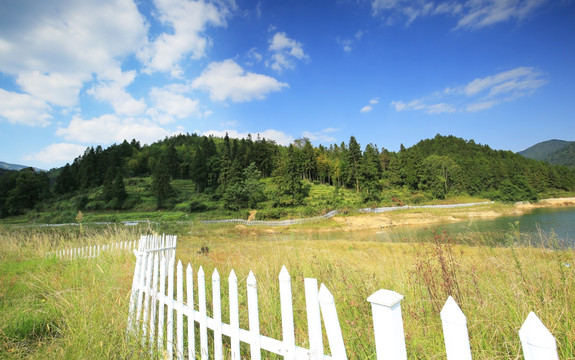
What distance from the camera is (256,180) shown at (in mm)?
38688

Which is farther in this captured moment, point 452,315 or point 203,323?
point 203,323

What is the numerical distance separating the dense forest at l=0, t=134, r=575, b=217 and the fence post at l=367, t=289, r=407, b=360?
1301 inches

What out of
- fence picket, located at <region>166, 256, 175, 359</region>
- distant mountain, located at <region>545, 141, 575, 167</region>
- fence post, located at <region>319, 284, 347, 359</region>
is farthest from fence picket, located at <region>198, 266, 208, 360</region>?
distant mountain, located at <region>545, 141, 575, 167</region>

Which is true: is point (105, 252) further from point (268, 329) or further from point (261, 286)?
point (268, 329)

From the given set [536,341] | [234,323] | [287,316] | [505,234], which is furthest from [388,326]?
[505,234]

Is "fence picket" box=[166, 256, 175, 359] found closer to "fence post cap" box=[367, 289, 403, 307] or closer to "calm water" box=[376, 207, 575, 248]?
"fence post cap" box=[367, 289, 403, 307]

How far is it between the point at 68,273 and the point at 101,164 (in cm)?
6288

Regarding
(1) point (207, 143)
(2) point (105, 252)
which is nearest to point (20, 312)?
(2) point (105, 252)

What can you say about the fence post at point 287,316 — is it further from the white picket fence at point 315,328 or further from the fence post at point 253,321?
the fence post at point 253,321

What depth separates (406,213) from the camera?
3180 cm

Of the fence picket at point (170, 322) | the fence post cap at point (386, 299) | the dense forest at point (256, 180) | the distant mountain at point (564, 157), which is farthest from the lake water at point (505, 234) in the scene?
the distant mountain at point (564, 157)

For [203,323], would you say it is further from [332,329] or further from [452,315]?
[452,315]

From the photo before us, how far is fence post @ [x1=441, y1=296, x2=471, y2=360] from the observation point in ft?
2.45

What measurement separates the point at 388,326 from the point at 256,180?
125 ft
